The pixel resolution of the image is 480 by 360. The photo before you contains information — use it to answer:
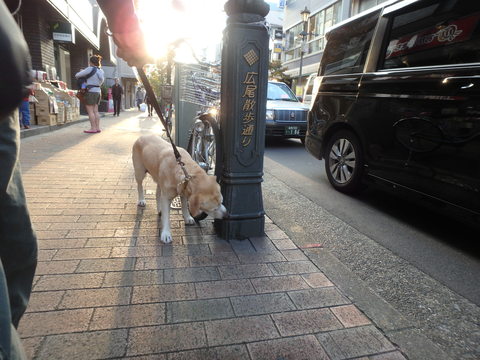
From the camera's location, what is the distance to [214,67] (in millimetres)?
4848

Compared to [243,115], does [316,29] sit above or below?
above

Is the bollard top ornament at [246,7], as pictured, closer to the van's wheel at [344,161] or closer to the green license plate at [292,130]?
the van's wheel at [344,161]

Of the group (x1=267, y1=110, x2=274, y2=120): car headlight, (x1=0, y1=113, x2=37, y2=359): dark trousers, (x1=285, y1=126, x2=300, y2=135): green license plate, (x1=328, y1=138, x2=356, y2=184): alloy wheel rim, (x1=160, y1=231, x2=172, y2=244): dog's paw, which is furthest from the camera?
(x1=285, y1=126, x2=300, y2=135): green license plate

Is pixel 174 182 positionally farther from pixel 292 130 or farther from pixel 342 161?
pixel 292 130

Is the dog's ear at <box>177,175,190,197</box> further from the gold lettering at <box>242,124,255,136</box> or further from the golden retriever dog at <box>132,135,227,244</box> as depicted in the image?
the gold lettering at <box>242,124,255,136</box>

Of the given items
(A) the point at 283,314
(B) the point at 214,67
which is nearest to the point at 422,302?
(A) the point at 283,314

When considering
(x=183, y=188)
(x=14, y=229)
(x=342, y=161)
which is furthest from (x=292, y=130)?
(x=14, y=229)

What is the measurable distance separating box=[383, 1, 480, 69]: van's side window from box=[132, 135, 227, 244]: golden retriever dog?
2.44m

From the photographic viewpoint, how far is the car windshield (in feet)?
33.1

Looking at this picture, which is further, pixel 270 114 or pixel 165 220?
pixel 270 114

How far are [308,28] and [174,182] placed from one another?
29848mm

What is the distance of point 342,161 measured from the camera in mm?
4668

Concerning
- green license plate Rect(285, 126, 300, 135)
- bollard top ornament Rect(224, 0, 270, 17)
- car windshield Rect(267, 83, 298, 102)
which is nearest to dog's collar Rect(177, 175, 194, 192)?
bollard top ornament Rect(224, 0, 270, 17)

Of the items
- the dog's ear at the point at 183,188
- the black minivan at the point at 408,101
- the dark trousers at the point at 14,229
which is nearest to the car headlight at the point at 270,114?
the black minivan at the point at 408,101
